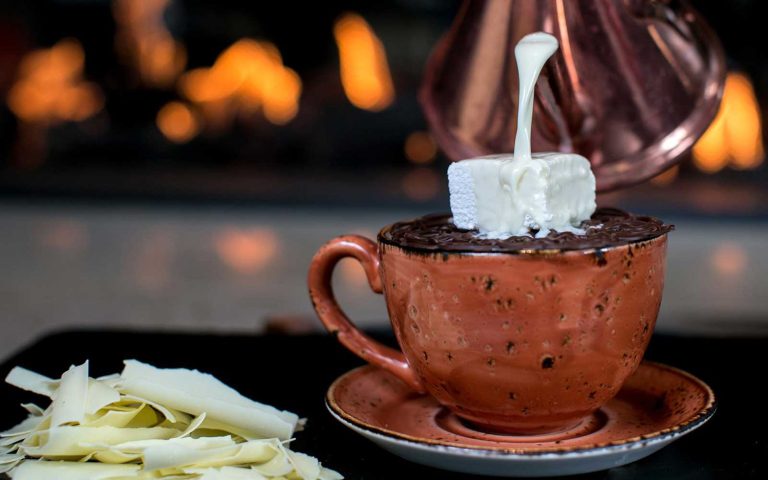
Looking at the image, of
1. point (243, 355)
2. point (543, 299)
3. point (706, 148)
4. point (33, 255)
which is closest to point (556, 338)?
point (543, 299)

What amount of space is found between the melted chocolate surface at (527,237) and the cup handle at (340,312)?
0.9 inches

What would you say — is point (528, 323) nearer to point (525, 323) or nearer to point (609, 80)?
point (525, 323)

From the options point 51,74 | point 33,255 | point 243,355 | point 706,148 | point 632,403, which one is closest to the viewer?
point 632,403

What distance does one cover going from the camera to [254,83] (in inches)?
107

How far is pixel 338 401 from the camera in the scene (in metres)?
A: 0.54

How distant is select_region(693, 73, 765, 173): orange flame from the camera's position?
2.48 m

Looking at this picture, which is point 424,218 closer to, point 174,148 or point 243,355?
point 243,355

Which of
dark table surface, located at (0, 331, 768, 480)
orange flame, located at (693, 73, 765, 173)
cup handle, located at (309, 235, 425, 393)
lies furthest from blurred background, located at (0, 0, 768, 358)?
cup handle, located at (309, 235, 425, 393)

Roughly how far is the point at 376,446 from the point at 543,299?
119 millimetres

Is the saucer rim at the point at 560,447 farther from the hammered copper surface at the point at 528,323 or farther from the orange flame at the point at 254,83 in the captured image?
the orange flame at the point at 254,83

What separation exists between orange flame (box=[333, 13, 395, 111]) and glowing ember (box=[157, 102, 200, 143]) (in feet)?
1.48

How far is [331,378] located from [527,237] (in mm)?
212

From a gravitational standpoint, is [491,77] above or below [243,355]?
above

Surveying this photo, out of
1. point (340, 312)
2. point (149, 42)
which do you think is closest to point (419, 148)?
point (149, 42)
